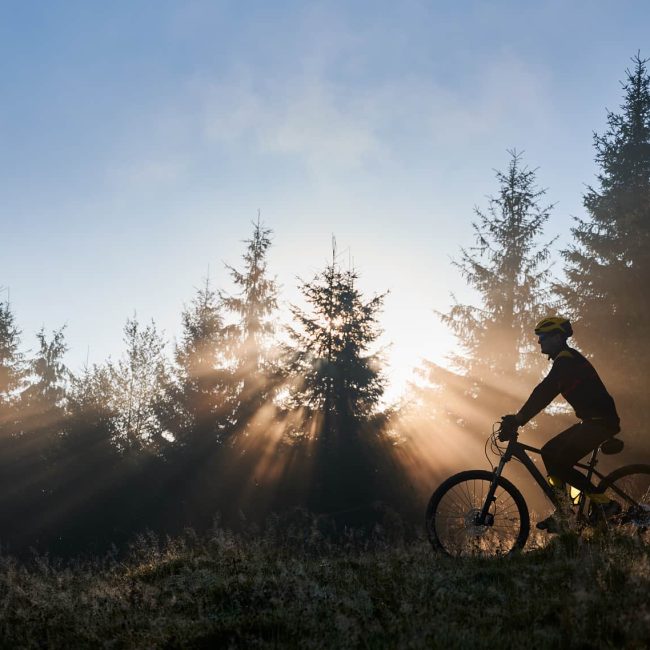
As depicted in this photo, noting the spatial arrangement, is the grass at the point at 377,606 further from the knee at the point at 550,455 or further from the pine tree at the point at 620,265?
the pine tree at the point at 620,265

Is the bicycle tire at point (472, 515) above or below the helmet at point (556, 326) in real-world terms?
below

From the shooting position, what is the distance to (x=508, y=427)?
6.55 metres

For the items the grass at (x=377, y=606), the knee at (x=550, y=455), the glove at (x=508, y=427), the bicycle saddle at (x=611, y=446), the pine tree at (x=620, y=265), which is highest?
the pine tree at (x=620, y=265)

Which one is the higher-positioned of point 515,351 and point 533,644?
point 515,351

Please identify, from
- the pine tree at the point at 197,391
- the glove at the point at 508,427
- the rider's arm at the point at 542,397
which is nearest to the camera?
the rider's arm at the point at 542,397

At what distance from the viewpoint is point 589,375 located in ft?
21.1

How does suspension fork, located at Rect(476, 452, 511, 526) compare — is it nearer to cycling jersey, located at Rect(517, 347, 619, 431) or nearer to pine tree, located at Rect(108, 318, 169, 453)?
cycling jersey, located at Rect(517, 347, 619, 431)

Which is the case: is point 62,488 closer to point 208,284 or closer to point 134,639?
point 208,284

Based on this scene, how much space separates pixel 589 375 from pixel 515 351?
19.2m

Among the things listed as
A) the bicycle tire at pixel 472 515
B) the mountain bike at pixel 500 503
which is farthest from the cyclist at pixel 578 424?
the bicycle tire at pixel 472 515

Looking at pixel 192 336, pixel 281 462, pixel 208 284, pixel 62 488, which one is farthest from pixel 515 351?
pixel 62 488

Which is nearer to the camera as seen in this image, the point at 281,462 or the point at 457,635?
the point at 457,635

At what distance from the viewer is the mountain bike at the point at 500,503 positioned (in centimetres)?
635

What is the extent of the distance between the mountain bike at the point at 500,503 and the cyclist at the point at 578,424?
124 millimetres
